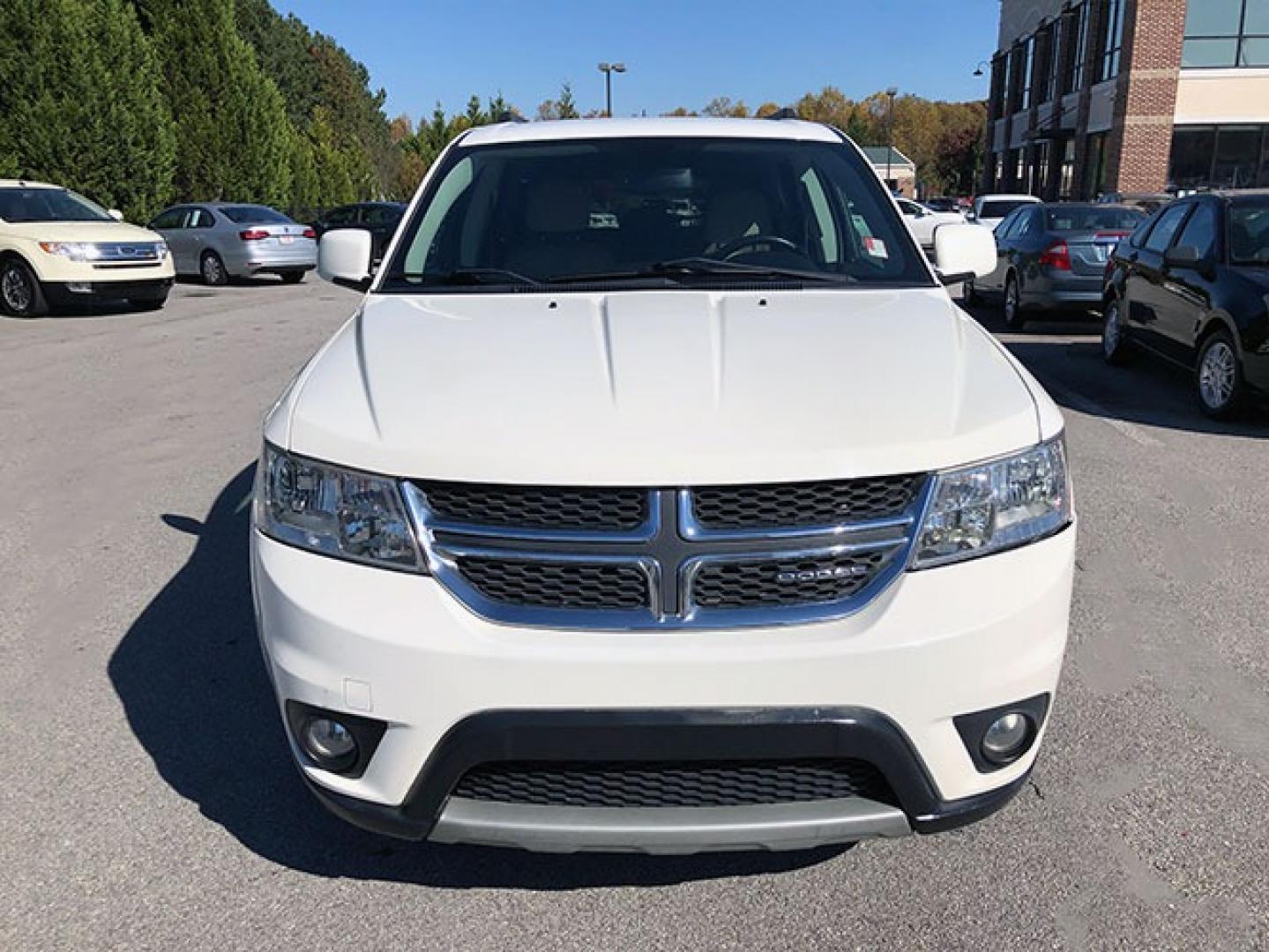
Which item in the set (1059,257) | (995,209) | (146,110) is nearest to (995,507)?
(1059,257)

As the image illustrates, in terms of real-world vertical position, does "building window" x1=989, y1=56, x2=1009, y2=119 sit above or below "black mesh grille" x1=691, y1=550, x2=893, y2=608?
above

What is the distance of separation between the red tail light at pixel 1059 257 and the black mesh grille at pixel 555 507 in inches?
412

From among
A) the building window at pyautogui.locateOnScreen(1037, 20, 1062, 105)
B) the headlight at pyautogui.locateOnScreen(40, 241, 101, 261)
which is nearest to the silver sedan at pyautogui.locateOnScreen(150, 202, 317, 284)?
the headlight at pyautogui.locateOnScreen(40, 241, 101, 261)

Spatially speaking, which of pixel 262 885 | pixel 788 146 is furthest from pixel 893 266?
pixel 262 885

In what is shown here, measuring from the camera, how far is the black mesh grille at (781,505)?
2186 mm

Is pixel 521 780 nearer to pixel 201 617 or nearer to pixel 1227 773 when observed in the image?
pixel 1227 773

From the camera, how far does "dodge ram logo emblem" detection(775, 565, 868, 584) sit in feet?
7.21

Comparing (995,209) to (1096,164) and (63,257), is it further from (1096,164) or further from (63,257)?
(63,257)

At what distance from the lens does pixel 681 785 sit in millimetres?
2238

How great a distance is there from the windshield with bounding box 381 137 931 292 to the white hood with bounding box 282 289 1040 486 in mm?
452

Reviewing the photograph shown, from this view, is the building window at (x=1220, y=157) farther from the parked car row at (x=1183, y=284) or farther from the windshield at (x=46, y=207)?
the windshield at (x=46, y=207)

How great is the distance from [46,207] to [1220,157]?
93.0 feet

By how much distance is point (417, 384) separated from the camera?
2.51 m

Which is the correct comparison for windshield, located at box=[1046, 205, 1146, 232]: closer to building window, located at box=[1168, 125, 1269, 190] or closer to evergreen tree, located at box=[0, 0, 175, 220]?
evergreen tree, located at box=[0, 0, 175, 220]
